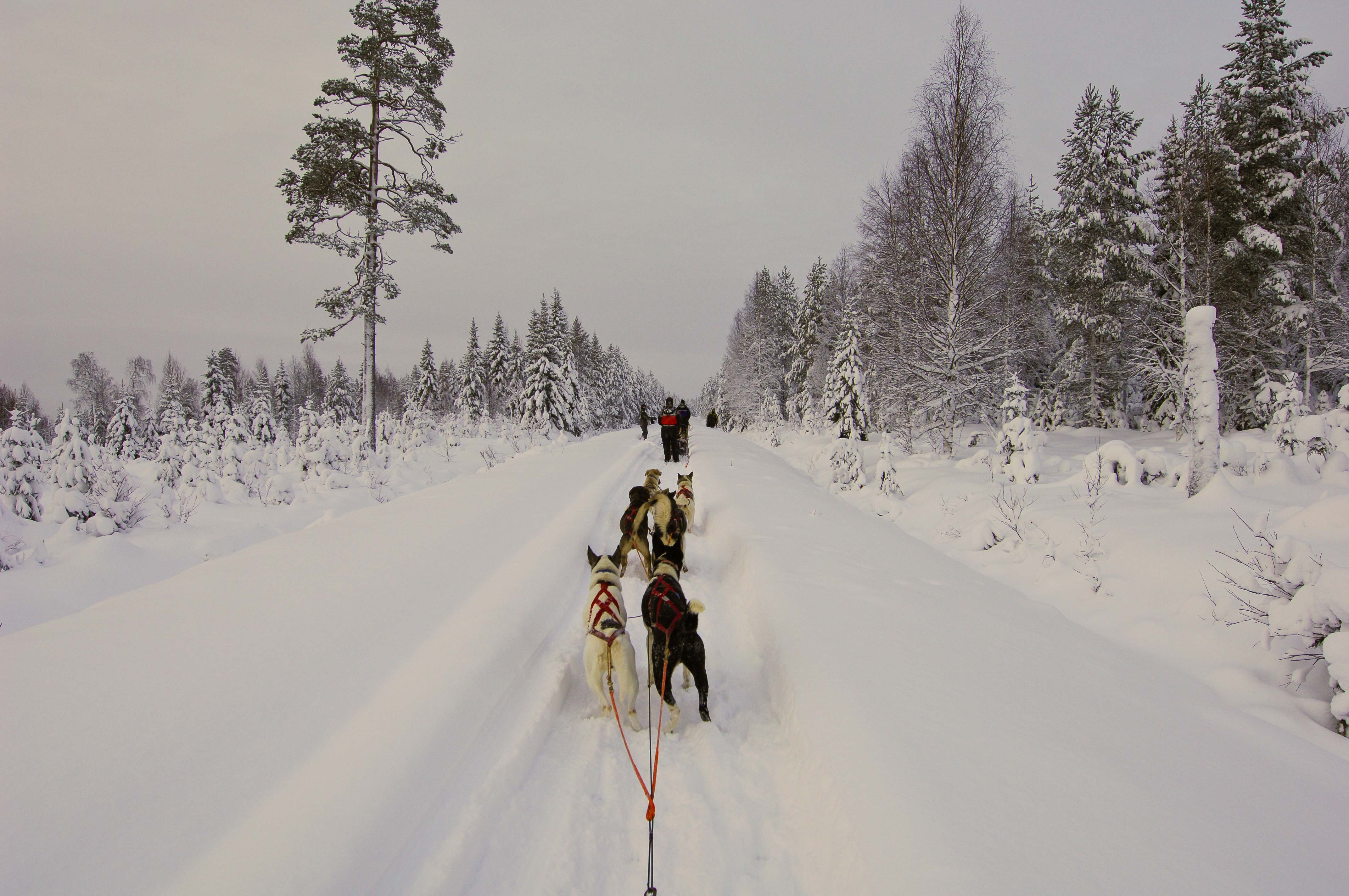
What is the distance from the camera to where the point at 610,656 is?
130 inches

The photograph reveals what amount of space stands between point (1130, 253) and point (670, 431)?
1898 centimetres

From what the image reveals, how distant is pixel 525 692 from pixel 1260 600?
6.06 m

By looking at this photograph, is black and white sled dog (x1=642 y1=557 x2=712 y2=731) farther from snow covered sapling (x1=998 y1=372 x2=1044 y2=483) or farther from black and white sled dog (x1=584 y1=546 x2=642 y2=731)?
snow covered sapling (x1=998 y1=372 x2=1044 y2=483)

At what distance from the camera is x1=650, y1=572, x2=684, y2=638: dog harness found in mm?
3486

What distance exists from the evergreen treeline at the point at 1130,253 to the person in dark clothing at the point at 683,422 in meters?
6.46

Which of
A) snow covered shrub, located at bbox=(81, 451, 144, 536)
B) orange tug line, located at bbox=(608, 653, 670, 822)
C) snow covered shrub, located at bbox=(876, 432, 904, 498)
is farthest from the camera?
snow covered shrub, located at bbox=(876, 432, 904, 498)

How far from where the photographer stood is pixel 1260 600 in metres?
4.17

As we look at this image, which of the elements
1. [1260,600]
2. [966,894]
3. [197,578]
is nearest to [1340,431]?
[1260,600]

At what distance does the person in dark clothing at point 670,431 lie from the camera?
1546 cm

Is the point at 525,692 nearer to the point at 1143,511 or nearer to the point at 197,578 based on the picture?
the point at 197,578

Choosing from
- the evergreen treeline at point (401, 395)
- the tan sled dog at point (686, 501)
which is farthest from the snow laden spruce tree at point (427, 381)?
the tan sled dog at point (686, 501)

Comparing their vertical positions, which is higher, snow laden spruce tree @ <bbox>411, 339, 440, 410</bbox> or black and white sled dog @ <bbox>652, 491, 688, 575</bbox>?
snow laden spruce tree @ <bbox>411, 339, 440, 410</bbox>

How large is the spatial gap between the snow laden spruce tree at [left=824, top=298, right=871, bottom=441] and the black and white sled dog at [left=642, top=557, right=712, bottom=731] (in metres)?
19.9

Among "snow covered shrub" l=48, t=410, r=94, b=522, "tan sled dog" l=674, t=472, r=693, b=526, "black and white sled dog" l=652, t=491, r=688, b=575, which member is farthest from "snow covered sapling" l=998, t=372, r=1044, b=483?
"snow covered shrub" l=48, t=410, r=94, b=522
